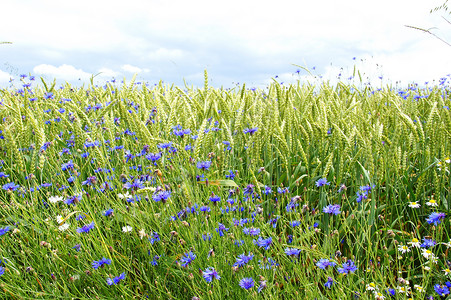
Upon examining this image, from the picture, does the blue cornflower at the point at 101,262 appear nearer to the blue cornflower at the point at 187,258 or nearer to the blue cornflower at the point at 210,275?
the blue cornflower at the point at 187,258

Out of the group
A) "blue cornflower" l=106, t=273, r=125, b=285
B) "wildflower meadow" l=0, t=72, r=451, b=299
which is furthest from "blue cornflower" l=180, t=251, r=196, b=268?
"blue cornflower" l=106, t=273, r=125, b=285

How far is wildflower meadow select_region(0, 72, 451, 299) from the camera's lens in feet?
4.94

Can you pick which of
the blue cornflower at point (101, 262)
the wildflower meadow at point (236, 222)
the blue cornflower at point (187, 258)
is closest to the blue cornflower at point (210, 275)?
the wildflower meadow at point (236, 222)

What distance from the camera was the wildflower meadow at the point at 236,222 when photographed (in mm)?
1506

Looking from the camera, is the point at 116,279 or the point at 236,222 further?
the point at 236,222

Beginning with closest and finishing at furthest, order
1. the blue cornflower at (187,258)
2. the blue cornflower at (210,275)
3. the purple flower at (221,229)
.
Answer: the blue cornflower at (210,275) → the blue cornflower at (187,258) → the purple flower at (221,229)

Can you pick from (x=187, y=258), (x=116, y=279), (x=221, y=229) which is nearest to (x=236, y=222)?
(x=221, y=229)

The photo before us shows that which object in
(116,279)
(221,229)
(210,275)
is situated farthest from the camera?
(221,229)

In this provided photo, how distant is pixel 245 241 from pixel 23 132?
2028 mm

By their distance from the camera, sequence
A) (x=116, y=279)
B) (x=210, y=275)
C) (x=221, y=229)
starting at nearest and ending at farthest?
(x=210, y=275)
(x=116, y=279)
(x=221, y=229)

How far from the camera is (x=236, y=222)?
165 cm

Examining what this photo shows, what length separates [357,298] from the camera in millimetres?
1419

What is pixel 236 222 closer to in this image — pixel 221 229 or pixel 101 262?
pixel 221 229

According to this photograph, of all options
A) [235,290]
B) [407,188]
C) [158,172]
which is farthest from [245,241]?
[407,188]
